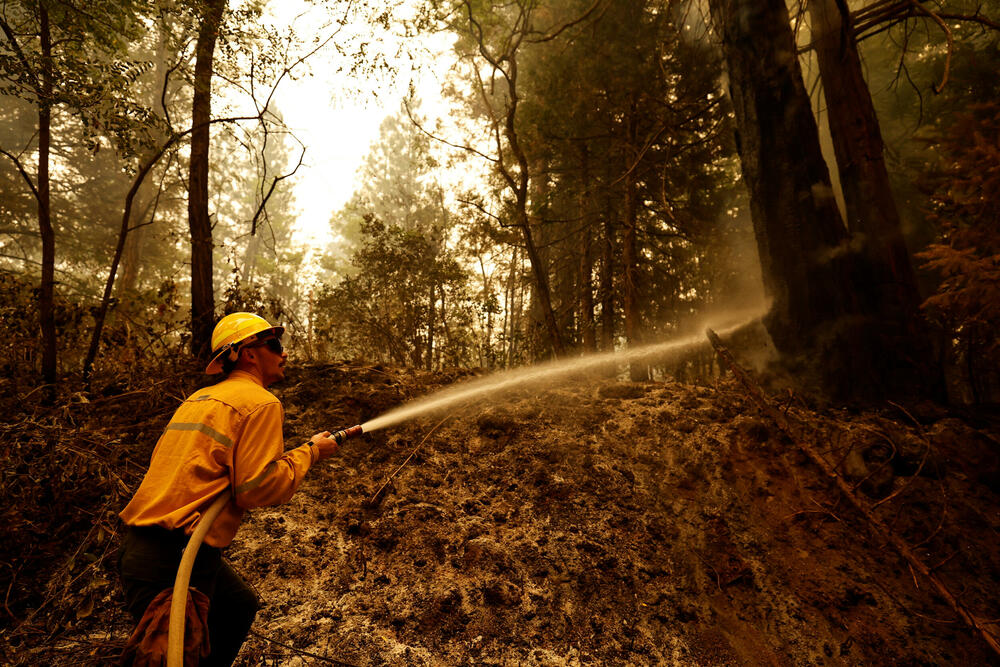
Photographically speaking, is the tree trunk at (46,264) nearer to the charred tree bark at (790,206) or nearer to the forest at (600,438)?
the forest at (600,438)

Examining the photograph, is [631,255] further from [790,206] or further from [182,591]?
[182,591]

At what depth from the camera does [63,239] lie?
1476 cm

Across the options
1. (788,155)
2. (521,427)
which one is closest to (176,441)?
(521,427)

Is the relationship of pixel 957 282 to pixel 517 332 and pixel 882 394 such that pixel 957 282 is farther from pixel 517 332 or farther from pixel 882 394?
pixel 517 332

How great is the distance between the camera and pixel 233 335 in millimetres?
2445

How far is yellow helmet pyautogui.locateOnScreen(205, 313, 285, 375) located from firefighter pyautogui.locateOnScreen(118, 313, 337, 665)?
1.7 inches

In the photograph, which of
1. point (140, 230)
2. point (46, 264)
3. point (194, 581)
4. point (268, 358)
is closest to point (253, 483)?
point (194, 581)

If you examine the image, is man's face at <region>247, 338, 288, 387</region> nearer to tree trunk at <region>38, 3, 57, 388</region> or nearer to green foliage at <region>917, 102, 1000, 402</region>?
tree trunk at <region>38, 3, 57, 388</region>

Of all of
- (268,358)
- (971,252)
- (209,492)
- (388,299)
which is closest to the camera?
(209,492)

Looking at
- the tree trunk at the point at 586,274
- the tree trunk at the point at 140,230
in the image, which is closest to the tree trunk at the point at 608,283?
the tree trunk at the point at 586,274

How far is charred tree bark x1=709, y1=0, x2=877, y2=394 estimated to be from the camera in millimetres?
4637

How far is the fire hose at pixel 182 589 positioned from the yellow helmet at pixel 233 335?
0.79m

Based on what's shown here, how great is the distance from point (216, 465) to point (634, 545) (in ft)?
10.0

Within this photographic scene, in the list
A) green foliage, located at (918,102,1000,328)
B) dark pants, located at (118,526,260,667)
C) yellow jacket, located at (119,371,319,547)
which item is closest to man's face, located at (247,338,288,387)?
yellow jacket, located at (119,371,319,547)
